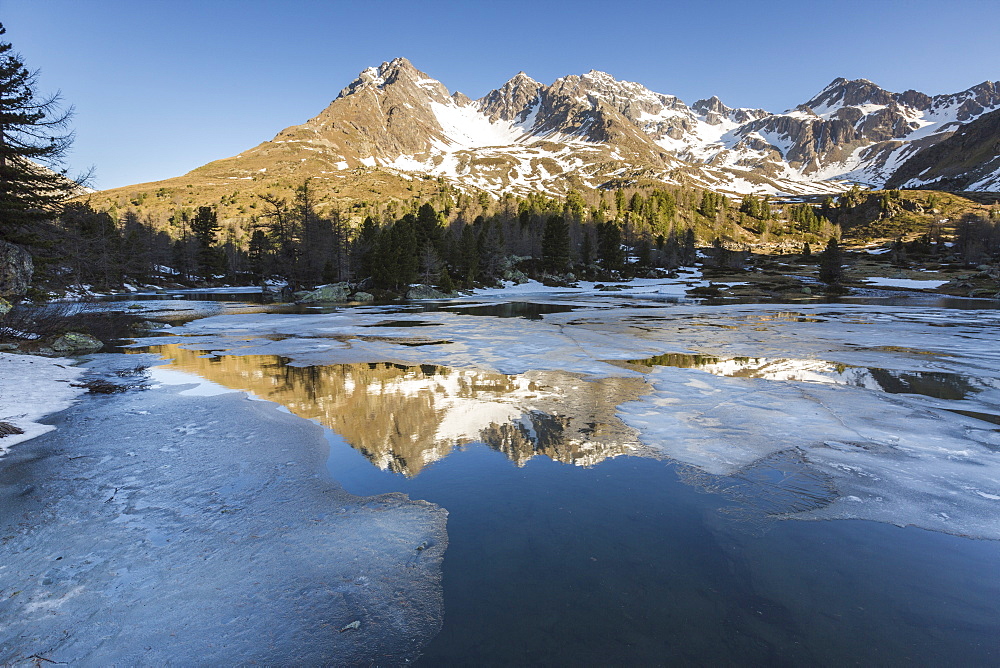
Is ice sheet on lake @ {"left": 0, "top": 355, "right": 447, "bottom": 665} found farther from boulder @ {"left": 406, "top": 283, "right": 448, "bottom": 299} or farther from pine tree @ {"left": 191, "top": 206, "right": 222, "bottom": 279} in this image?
pine tree @ {"left": 191, "top": 206, "right": 222, "bottom": 279}

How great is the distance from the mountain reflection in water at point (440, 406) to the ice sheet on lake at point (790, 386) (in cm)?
95

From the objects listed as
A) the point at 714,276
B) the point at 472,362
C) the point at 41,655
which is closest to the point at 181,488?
the point at 41,655

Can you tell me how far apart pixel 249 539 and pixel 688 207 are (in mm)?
186125

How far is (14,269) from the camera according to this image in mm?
20781

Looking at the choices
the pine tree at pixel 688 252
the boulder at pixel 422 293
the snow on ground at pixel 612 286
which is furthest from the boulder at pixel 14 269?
the pine tree at pixel 688 252

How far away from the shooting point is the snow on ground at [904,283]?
227 feet

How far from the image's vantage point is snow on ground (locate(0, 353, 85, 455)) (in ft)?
28.1

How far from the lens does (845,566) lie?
15.4ft

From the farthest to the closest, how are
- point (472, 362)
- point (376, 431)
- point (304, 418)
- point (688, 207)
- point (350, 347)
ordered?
point (688, 207) → point (350, 347) → point (472, 362) → point (304, 418) → point (376, 431)

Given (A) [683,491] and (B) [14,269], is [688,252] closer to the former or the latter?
(B) [14,269]

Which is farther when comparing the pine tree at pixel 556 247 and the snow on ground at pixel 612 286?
the pine tree at pixel 556 247

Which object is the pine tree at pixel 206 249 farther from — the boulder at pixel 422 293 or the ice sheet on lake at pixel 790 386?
the ice sheet on lake at pixel 790 386

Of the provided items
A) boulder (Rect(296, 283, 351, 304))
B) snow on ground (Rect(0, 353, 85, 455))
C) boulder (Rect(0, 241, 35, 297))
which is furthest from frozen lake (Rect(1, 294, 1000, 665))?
boulder (Rect(296, 283, 351, 304))

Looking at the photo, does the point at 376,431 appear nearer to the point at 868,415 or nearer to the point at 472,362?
the point at 472,362
